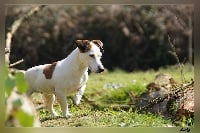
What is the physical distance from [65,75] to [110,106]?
483 millimetres

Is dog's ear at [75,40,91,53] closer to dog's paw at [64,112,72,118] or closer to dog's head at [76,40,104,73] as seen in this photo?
dog's head at [76,40,104,73]

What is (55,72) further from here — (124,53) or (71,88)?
(124,53)

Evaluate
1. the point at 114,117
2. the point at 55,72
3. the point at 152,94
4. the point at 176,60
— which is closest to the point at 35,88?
the point at 55,72

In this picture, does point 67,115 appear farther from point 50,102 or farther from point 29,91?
point 29,91

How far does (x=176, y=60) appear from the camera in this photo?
3.91 meters

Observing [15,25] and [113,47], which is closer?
[15,25]

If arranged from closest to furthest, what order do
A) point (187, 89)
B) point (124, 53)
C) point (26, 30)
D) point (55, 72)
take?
point (55, 72) < point (187, 89) < point (26, 30) < point (124, 53)

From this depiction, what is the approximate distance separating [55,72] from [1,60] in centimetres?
37

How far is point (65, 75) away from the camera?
3.30 m

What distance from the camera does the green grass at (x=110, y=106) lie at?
11.1 feet

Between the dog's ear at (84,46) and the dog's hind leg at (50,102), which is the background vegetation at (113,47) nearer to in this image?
the dog's hind leg at (50,102)

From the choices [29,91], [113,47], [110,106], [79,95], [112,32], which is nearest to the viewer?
[29,91]

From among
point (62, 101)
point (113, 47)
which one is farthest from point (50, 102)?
point (113, 47)

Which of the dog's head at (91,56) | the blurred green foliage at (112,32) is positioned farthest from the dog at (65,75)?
the blurred green foliage at (112,32)
